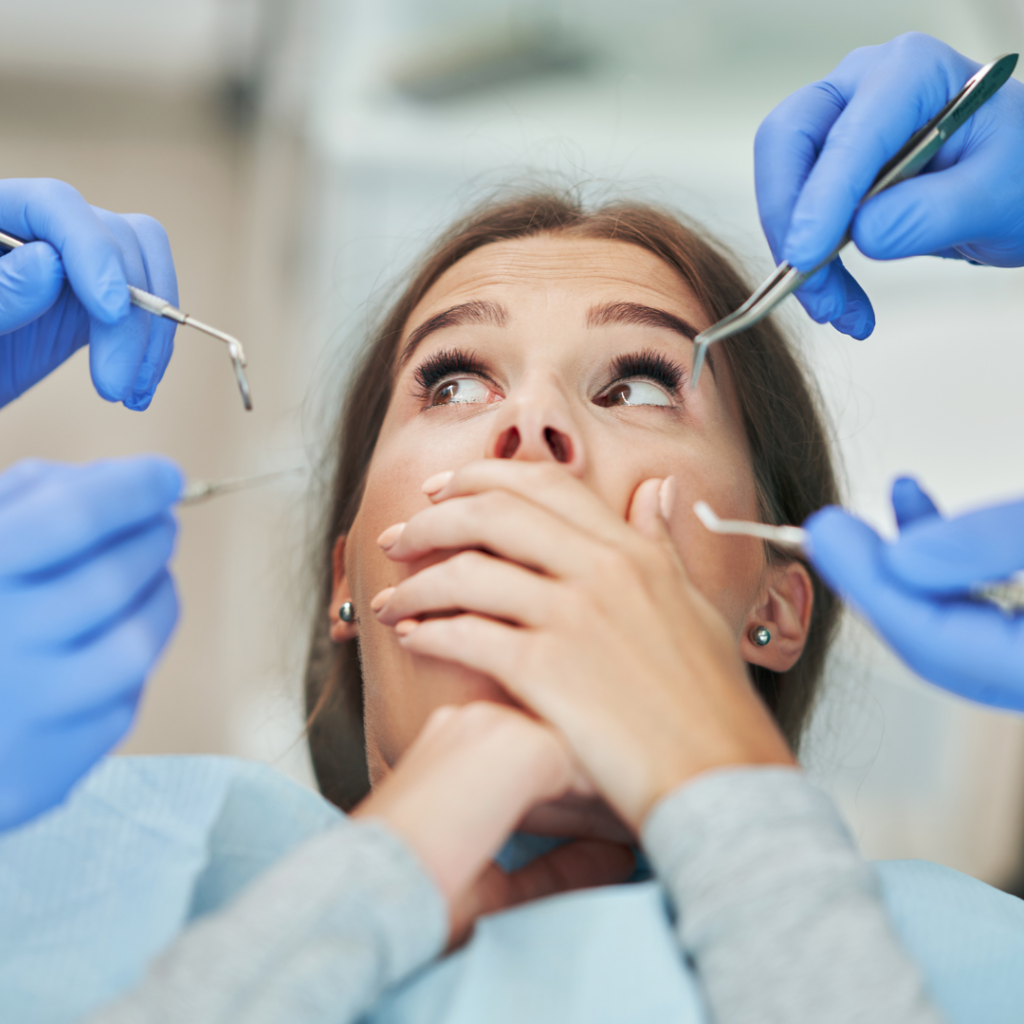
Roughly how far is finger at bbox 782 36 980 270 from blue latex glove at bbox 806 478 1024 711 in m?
0.38

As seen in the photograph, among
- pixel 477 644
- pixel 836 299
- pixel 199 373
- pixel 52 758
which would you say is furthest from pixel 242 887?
pixel 199 373

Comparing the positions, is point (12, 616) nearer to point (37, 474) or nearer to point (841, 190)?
point (37, 474)

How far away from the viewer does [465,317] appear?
3.84 feet

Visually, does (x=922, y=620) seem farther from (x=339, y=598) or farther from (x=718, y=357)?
(x=339, y=598)

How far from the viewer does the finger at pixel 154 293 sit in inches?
50.4

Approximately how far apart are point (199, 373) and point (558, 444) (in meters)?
2.68

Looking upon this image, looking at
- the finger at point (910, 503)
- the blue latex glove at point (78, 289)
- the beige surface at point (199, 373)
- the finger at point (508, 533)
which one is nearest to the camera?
the finger at point (508, 533)

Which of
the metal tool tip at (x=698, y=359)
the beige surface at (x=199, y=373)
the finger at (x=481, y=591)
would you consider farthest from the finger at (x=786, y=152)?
the beige surface at (x=199, y=373)

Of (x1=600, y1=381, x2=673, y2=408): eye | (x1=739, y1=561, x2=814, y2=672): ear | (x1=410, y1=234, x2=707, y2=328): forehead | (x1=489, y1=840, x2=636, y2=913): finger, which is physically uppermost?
(x1=410, y1=234, x2=707, y2=328): forehead

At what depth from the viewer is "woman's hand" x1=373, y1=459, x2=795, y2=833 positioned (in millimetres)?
720

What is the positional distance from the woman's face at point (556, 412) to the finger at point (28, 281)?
47 cm

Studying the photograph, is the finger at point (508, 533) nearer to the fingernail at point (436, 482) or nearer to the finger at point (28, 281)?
the fingernail at point (436, 482)

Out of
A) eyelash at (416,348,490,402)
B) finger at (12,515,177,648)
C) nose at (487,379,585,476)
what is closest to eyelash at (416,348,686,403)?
eyelash at (416,348,490,402)

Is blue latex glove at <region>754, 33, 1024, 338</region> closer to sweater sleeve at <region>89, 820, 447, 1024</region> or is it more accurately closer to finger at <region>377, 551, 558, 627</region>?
finger at <region>377, 551, 558, 627</region>
